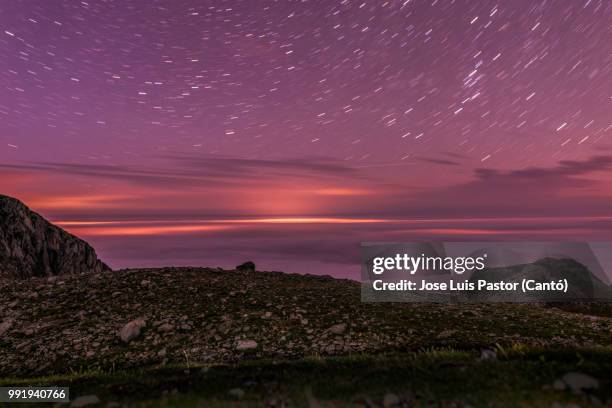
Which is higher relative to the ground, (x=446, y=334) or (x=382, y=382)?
(x=382, y=382)

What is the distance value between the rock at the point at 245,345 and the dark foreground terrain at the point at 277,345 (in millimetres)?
59

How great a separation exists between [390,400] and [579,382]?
2839 mm

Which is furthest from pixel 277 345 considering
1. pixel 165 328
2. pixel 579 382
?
pixel 579 382

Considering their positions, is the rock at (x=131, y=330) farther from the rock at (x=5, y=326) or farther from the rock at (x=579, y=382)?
the rock at (x=579, y=382)

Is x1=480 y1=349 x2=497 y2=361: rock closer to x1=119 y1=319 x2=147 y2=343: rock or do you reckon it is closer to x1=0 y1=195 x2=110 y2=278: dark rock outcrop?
x1=119 y1=319 x2=147 y2=343: rock

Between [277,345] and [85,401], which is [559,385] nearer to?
[85,401]

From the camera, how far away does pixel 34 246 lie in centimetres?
5241

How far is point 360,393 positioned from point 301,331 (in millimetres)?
7140

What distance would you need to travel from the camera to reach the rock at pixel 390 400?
6751 millimetres

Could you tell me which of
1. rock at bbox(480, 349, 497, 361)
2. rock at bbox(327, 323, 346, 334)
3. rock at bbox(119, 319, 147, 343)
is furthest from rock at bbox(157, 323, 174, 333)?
rock at bbox(480, 349, 497, 361)

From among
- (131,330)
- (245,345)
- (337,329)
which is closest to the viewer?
(245,345)

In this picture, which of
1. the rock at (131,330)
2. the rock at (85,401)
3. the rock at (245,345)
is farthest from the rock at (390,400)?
the rock at (131,330)

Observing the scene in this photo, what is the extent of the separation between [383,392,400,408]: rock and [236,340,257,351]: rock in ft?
22.5

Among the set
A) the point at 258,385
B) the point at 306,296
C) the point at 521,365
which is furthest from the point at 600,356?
the point at 306,296
